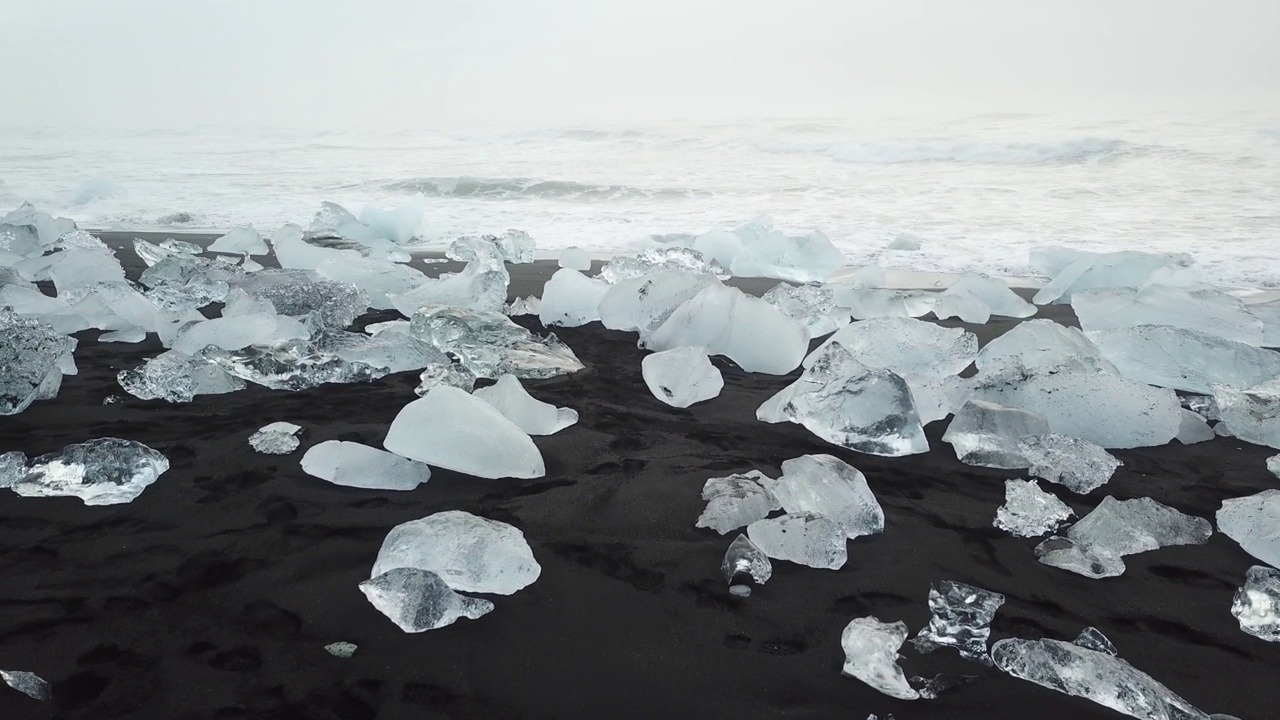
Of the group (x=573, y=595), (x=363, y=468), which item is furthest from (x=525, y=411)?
(x=573, y=595)

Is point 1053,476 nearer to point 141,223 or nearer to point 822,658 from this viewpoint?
point 822,658

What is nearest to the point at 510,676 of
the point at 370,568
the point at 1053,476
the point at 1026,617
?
the point at 370,568

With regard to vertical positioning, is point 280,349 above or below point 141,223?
above

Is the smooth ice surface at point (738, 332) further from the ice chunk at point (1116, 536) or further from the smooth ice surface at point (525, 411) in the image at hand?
the ice chunk at point (1116, 536)

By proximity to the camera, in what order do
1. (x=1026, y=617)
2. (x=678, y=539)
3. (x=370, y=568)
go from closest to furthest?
(x=1026, y=617)
(x=370, y=568)
(x=678, y=539)

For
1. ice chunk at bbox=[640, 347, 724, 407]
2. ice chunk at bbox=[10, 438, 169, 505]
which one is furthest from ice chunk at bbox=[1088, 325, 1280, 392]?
ice chunk at bbox=[10, 438, 169, 505]

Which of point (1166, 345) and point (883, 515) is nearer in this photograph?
point (883, 515)
